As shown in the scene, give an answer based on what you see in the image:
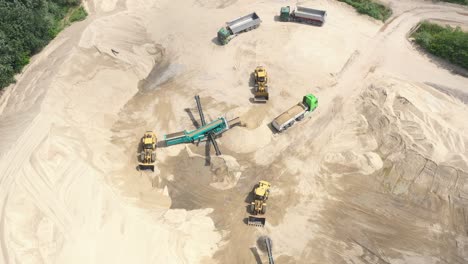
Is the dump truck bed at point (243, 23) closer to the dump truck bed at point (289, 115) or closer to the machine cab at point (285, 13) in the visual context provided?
the machine cab at point (285, 13)

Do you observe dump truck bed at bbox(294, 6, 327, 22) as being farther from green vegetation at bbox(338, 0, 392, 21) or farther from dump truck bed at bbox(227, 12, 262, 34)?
green vegetation at bbox(338, 0, 392, 21)

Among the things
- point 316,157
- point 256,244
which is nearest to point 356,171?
point 316,157

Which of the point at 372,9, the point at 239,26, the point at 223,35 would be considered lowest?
the point at 223,35

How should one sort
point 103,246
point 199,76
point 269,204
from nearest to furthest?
point 103,246 < point 269,204 < point 199,76

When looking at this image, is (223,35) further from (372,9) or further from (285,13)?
(372,9)

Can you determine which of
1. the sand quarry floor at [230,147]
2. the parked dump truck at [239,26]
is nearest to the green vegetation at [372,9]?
the sand quarry floor at [230,147]

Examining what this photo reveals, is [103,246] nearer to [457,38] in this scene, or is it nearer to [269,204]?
[269,204]

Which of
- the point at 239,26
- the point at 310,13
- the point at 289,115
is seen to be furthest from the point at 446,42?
the point at 239,26
